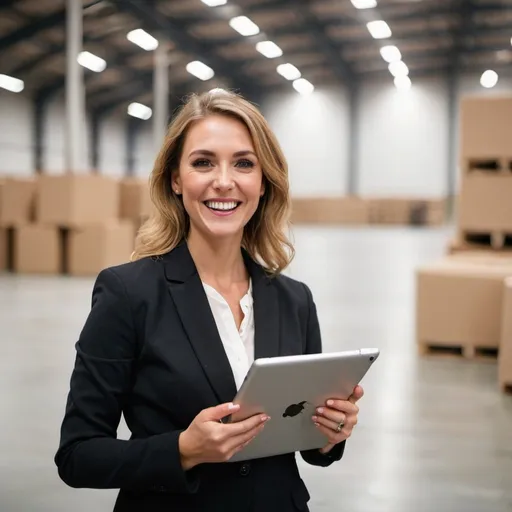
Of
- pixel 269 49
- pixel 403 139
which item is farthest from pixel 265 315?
pixel 403 139

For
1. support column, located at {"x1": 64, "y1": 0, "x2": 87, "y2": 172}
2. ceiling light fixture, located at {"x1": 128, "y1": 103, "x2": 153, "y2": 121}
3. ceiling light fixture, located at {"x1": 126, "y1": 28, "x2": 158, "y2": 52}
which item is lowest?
support column, located at {"x1": 64, "y1": 0, "x2": 87, "y2": 172}

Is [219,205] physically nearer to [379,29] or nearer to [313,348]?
[313,348]

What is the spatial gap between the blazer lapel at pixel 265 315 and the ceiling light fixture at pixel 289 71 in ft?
75.9

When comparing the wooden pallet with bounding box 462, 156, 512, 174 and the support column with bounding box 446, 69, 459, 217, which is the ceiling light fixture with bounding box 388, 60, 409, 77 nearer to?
the support column with bounding box 446, 69, 459, 217

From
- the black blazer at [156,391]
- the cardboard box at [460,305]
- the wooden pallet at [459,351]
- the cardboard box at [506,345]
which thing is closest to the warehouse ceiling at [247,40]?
the cardboard box at [460,305]

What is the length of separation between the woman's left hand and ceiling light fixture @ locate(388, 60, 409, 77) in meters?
23.6

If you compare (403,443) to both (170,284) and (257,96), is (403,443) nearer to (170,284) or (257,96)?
(170,284)

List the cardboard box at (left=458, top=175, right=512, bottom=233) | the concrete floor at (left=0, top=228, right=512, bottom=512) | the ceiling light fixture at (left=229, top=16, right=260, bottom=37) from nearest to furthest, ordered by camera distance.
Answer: the concrete floor at (left=0, top=228, right=512, bottom=512) < the cardboard box at (left=458, top=175, right=512, bottom=233) < the ceiling light fixture at (left=229, top=16, right=260, bottom=37)

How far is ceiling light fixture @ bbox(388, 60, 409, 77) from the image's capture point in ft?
79.2

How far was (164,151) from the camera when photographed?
5.44 ft

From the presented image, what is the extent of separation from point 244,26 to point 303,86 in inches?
305

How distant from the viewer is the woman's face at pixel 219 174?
1.58m

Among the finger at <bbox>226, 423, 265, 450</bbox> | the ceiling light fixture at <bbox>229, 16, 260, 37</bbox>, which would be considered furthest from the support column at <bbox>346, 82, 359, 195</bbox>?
the finger at <bbox>226, 423, 265, 450</bbox>

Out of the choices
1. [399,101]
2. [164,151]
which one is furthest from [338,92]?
[164,151]
